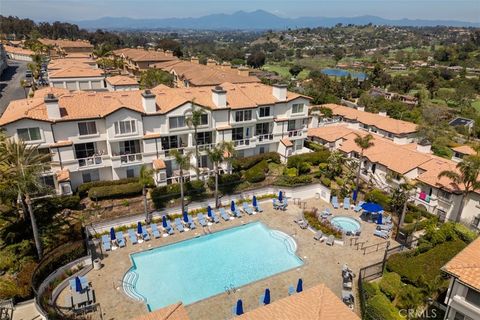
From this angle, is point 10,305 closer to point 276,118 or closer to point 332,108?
point 276,118

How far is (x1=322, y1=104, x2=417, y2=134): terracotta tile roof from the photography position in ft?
187

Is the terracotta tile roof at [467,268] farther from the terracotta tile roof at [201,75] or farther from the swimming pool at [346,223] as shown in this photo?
the terracotta tile roof at [201,75]

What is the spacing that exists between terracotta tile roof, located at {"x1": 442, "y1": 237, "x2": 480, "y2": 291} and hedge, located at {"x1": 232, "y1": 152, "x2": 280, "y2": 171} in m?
24.6

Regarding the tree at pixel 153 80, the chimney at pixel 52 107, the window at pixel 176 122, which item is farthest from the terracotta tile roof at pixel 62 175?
the tree at pixel 153 80

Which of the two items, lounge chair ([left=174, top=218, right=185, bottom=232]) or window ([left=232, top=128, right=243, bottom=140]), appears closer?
lounge chair ([left=174, top=218, right=185, bottom=232])

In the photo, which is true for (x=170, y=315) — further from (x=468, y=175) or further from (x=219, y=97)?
(x=468, y=175)

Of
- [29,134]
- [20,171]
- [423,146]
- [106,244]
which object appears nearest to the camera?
[20,171]

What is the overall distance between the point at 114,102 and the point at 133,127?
3.38 metres

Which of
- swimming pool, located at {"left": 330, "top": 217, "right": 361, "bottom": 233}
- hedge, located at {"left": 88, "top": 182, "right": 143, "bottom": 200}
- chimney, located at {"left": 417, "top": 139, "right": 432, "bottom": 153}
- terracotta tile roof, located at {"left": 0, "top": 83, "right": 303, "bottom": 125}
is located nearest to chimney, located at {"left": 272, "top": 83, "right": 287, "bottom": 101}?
terracotta tile roof, located at {"left": 0, "top": 83, "right": 303, "bottom": 125}

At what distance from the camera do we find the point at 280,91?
44.3m

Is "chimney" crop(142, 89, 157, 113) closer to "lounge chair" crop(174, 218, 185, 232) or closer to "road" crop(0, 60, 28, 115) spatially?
"lounge chair" crop(174, 218, 185, 232)

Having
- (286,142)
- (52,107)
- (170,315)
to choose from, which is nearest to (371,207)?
(286,142)

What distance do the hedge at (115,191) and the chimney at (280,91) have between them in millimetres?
21481

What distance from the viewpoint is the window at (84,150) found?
34.8 metres
